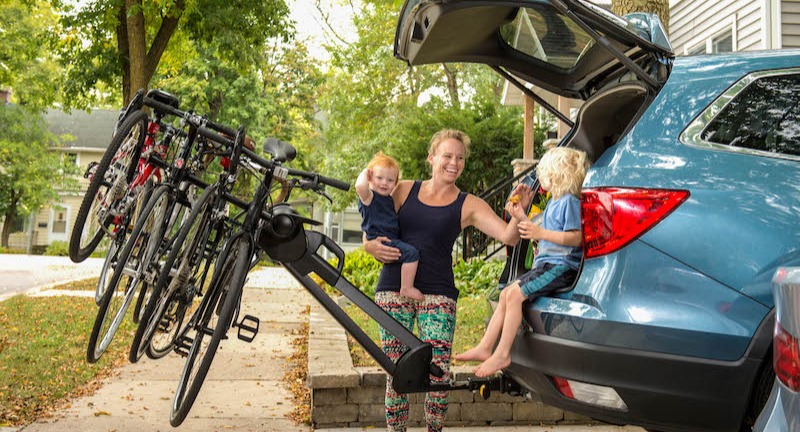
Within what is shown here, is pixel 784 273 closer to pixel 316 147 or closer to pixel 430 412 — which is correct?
pixel 430 412

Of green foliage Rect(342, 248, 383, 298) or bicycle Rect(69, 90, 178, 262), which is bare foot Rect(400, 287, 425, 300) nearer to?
bicycle Rect(69, 90, 178, 262)

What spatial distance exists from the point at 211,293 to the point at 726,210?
8.58 ft

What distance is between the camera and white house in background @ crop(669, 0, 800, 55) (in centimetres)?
1196

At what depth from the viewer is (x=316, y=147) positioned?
123 feet

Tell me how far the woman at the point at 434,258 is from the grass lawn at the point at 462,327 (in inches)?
75.6

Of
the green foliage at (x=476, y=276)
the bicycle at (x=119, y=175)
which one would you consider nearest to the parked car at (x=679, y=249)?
the bicycle at (x=119, y=175)

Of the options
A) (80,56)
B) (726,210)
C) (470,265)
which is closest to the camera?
(726,210)

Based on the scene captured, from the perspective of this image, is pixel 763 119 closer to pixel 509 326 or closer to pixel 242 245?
pixel 509 326

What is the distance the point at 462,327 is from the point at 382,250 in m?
4.56

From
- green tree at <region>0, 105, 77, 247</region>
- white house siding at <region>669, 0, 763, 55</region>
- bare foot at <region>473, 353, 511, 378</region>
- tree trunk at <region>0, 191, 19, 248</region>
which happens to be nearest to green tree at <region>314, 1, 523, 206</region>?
white house siding at <region>669, 0, 763, 55</region>

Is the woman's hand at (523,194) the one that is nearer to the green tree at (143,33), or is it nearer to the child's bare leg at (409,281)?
the child's bare leg at (409,281)

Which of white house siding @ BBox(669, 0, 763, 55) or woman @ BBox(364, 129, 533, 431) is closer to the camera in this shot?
woman @ BBox(364, 129, 533, 431)

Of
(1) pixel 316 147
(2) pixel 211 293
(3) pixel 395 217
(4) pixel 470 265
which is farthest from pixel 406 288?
(1) pixel 316 147

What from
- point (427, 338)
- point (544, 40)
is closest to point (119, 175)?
point (427, 338)
